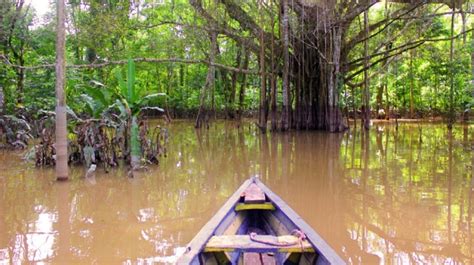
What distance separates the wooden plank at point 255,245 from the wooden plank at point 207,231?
0.07m

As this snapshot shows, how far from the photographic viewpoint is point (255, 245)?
2836 mm

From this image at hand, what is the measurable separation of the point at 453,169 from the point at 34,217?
7026 millimetres

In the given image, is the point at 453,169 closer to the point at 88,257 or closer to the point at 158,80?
the point at 88,257

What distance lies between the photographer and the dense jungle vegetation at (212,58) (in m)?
8.64

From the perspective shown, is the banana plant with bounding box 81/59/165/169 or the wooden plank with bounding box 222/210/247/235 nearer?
the wooden plank with bounding box 222/210/247/235

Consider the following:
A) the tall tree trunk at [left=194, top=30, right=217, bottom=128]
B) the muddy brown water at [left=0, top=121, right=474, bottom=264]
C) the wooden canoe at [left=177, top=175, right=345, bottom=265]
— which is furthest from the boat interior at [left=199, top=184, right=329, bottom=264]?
the tall tree trunk at [left=194, top=30, right=217, bottom=128]

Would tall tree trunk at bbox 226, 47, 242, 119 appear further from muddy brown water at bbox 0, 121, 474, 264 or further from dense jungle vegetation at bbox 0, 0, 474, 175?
muddy brown water at bbox 0, 121, 474, 264

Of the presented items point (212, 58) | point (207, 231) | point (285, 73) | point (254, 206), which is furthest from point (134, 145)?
point (212, 58)

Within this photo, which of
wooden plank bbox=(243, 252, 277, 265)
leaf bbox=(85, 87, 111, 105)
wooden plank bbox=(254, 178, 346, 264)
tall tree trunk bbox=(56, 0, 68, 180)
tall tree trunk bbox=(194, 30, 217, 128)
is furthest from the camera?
tall tree trunk bbox=(194, 30, 217, 128)

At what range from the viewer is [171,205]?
5895 millimetres

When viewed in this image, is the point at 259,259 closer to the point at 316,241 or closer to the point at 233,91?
the point at 316,241

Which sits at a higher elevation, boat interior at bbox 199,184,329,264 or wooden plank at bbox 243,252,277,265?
boat interior at bbox 199,184,329,264

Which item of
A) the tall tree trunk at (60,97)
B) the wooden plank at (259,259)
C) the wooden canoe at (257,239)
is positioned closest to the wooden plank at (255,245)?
the wooden canoe at (257,239)

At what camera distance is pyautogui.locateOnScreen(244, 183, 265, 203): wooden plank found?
4191 mm
